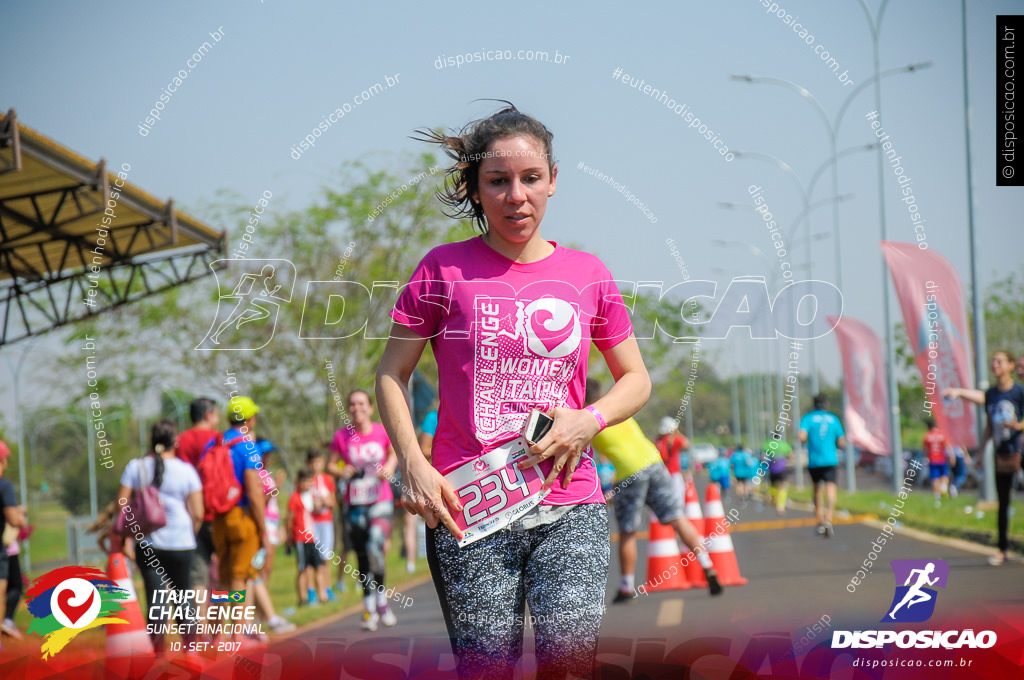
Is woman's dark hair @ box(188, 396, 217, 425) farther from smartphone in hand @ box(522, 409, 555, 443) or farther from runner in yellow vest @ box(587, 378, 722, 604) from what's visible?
smartphone in hand @ box(522, 409, 555, 443)

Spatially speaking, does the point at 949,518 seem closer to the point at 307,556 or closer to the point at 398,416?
the point at 307,556

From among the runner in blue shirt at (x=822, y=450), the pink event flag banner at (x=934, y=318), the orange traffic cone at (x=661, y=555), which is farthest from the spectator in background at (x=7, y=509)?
the runner in blue shirt at (x=822, y=450)

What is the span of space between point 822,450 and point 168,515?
9.59m

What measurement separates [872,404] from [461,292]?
42.3ft

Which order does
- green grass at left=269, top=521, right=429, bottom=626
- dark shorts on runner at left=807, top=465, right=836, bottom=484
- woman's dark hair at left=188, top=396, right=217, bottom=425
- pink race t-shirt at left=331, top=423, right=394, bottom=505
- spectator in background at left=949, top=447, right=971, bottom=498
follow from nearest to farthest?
woman's dark hair at left=188, top=396, right=217, bottom=425 < pink race t-shirt at left=331, top=423, right=394, bottom=505 < green grass at left=269, top=521, right=429, bottom=626 < dark shorts on runner at left=807, top=465, right=836, bottom=484 < spectator in background at left=949, top=447, right=971, bottom=498

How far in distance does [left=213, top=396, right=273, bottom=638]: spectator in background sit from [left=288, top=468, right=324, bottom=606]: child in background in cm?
293

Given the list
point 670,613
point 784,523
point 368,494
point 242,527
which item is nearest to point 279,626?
point 368,494

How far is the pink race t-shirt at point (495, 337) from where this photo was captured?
2820 mm

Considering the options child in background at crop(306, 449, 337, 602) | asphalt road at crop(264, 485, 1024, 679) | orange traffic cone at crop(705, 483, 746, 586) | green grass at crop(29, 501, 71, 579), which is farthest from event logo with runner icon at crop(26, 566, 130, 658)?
green grass at crop(29, 501, 71, 579)

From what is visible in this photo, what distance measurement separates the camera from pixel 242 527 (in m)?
7.31

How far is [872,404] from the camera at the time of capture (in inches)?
580

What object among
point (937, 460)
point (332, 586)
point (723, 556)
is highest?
point (723, 556)

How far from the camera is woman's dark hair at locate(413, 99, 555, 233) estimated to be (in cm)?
290

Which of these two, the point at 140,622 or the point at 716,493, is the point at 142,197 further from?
the point at 716,493
